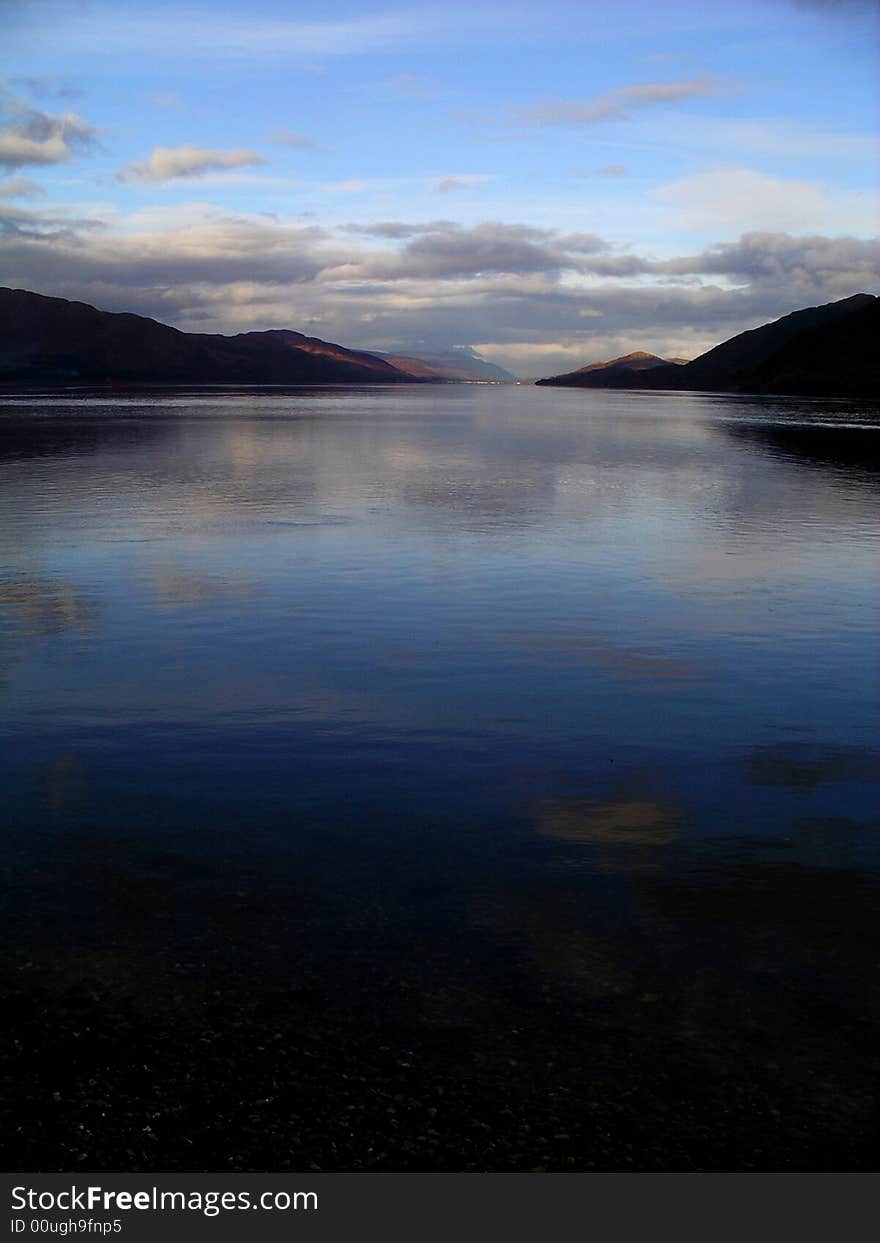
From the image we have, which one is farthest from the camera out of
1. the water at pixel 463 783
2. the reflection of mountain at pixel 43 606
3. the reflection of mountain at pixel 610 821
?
the reflection of mountain at pixel 43 606

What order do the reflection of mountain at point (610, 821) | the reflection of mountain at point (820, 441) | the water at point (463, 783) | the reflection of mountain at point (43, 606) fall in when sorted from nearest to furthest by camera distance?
the water at point (463, 783)
the reflection of mountain at point (610, 821)
the reflection of mountain at point (43, 606)
the reflection of mountain at point (820, 441)

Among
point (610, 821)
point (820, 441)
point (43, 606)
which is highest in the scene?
point (820, 441)

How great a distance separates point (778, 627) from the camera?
62.1 feet

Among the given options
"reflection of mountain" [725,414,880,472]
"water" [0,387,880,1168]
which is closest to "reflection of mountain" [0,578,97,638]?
"water" [0,387,880,1168]

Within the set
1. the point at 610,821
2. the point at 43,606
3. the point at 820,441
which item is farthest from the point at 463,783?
the point at 820,441

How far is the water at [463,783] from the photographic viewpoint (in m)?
7.83

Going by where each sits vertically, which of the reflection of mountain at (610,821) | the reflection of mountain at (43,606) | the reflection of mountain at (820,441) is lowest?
the reflection of mountain at (610,821)

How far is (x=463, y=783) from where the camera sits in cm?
1159

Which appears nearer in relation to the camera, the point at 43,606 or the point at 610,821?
the point at 610,821

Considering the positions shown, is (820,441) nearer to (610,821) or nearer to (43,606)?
(43,606)

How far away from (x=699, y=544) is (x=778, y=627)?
396 inches

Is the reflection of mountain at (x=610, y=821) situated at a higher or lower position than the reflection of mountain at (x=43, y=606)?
lower

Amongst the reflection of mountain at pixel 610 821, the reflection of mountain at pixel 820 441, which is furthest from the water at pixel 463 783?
the reflection of mountain at pixel 820 441

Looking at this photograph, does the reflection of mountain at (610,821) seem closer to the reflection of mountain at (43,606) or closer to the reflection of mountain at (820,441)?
the reflection of mountain at (43,606)
